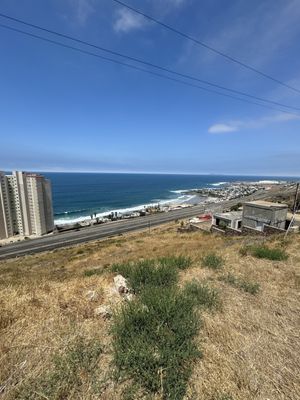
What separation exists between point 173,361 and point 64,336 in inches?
63.6

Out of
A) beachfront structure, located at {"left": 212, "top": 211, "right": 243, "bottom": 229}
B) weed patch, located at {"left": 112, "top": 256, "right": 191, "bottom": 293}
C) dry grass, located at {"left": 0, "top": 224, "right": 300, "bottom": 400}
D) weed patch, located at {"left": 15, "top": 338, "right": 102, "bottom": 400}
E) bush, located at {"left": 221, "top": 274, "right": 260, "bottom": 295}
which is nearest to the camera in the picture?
weed patch, located at {"left": 15, "top": 338, "right": 102, "bottom": 400}

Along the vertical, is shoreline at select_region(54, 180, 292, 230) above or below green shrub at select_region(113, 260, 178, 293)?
below

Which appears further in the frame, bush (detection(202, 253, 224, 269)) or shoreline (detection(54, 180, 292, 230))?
shoreline (detection(54, 180, 292, 230))

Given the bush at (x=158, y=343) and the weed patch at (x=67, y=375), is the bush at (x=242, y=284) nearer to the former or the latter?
A: the bush at (x=158, y=343)

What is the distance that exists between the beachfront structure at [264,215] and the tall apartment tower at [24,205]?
44.2 metres

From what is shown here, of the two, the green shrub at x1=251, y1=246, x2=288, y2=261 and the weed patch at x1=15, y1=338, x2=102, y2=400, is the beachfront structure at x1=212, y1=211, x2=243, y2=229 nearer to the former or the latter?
the green shrub at x1=251, y1=246, x2=288, y2=261

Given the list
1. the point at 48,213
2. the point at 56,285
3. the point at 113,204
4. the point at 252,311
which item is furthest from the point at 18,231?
the point at 252,311

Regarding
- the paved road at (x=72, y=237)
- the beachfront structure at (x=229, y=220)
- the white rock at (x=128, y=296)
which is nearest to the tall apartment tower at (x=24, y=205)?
the paved road at (x=72, y=237)

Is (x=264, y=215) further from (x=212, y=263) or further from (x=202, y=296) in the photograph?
(x=202, y=296)

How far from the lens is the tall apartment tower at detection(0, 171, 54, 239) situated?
167 ft

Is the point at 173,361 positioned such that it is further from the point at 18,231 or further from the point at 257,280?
the point at 18,231

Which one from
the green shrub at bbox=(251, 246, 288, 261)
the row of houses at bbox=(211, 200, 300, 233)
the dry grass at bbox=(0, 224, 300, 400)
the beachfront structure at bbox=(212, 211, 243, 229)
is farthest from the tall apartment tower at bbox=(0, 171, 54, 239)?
the green shrub at bbox=(251, 246, 288, 261)

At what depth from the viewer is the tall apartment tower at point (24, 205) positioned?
5103cm

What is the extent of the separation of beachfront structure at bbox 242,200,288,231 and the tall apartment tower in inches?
1738
